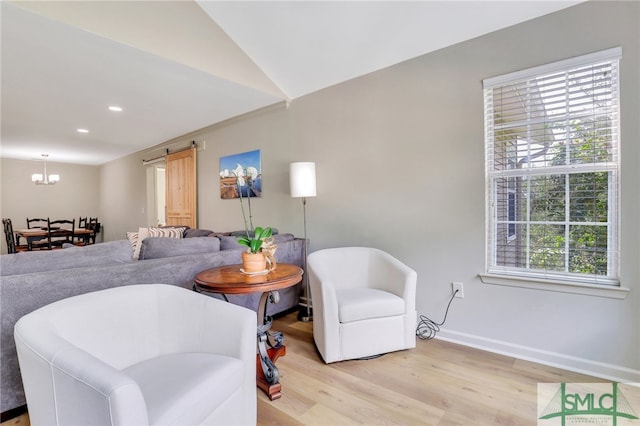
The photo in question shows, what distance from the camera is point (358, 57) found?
2773 millimetres

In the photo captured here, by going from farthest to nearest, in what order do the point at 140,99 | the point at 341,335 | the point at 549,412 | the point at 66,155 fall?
the point at 66,155, the point at 140,99, the point at 341,335, the point at 549,412

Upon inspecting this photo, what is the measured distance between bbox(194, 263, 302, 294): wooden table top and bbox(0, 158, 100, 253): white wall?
785cm

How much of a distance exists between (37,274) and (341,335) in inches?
71.0

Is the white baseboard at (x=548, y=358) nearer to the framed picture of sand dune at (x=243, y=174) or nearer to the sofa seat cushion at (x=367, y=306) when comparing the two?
the sofa seat cushion at (x=367, y=306)

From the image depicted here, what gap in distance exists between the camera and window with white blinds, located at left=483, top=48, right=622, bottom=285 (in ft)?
6.22

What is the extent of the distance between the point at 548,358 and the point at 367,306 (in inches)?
49.0

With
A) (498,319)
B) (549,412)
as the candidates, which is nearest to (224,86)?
(498,319)

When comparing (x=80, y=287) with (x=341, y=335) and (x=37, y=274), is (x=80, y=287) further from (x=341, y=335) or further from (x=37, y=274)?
(x=341, y=335)

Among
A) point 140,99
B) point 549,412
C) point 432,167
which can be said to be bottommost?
point 549,412

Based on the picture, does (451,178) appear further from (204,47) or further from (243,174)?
(243,174)

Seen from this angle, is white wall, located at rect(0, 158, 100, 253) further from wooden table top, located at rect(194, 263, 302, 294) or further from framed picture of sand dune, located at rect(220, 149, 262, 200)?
wooden table top, located at rect(194, 263, 302, 294)

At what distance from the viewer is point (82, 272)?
1.80m

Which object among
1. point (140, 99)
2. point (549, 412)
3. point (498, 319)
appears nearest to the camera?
point (549, 412)

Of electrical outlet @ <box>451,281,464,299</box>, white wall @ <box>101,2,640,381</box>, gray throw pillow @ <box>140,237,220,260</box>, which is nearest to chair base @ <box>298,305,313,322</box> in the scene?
white wall @ <box>101,2,640,381</box>
